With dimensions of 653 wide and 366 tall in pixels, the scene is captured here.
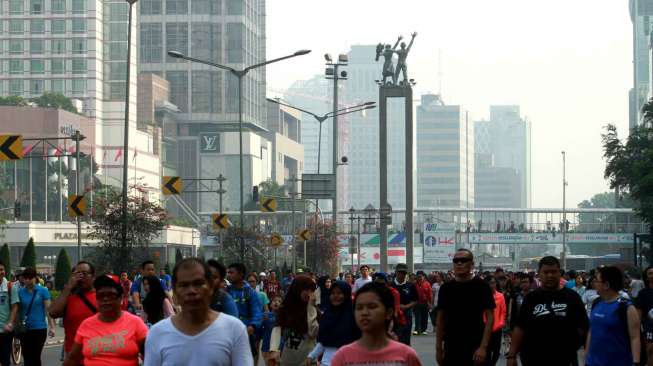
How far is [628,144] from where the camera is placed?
231ft

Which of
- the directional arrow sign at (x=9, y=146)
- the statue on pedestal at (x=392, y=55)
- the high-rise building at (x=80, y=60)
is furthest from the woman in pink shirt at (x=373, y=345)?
the high-rise building at (x=80, y=60)

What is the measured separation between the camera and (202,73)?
171875mm

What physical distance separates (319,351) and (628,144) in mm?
60534

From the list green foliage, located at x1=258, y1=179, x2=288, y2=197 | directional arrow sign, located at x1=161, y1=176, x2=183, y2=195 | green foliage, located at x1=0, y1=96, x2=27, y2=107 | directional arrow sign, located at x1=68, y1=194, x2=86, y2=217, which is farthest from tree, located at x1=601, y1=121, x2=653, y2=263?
green foliage, located at x1=258, y1=179, x2=288, y2=197

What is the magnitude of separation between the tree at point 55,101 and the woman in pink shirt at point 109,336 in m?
A: 122

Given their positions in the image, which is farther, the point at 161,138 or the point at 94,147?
the point at 161,138

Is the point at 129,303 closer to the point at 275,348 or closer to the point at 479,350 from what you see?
the point at 275,348

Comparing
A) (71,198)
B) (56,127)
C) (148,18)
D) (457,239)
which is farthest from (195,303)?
(148,18)

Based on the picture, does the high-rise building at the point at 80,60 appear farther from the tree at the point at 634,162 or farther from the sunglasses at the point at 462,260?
the sunglasses at the point at 462,260

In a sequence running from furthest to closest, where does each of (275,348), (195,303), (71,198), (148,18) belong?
(148,18)
(71,198)
(275,348)
(195,303)

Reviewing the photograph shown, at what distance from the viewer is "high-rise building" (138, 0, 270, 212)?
17062 cm

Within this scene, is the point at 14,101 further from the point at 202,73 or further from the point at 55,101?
the point at 202,73

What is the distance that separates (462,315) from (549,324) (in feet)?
2.41

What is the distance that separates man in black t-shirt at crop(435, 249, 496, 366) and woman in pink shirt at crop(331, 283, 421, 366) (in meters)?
4.72
